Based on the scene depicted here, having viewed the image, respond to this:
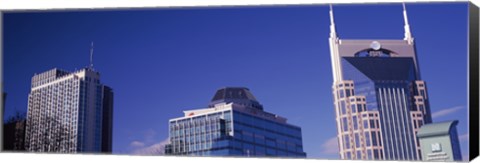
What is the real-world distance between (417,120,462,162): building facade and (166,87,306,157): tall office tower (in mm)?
7974

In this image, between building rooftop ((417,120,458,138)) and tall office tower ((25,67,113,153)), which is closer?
building rooftop ((417,120,458,138))

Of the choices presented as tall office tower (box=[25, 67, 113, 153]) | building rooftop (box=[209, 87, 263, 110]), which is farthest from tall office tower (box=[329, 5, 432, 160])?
tall office tower (box=[25, 67, 113, 153])

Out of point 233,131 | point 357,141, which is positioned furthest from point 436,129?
point 233,131

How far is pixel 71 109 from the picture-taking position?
114ft

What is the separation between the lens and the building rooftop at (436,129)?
A: 1154 inches

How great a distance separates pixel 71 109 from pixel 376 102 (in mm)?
20055

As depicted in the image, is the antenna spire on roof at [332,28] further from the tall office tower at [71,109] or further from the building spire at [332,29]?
the tall office tower at [71,109]

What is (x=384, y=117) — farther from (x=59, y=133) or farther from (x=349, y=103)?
(x=59, y=133)

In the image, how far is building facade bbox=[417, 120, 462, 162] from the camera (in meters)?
29.1

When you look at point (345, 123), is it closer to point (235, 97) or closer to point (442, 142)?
point (235, 97)

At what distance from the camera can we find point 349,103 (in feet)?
132

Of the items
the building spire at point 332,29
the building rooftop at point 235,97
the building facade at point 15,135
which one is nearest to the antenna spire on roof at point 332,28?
the building spire at point 332,29

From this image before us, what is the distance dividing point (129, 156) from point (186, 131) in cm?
2473

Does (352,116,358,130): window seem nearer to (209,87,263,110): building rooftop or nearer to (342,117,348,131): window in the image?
(342,117,348,131): window
